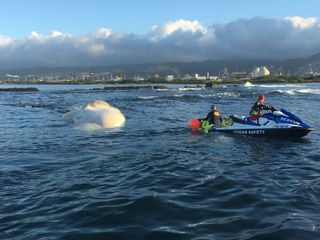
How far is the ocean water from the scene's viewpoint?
861 centimetres

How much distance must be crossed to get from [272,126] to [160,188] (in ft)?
35.8

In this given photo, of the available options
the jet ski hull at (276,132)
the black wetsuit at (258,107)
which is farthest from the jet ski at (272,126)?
the black wetsuit at (258,107)

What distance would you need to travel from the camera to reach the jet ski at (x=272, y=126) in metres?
20.4

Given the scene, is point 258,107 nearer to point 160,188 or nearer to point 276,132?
point 276,132

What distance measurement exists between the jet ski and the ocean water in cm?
60

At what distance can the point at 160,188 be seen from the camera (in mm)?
11633

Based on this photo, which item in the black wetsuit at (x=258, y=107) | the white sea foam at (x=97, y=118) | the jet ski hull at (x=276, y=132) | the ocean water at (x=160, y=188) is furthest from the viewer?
the white sea foam at (x=97, y=118)

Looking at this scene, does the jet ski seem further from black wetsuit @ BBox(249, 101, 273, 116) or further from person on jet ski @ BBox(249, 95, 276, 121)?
black wetsuit @ BBox(249, 101, 273, 116)

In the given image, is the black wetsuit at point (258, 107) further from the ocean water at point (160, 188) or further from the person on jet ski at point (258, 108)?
the ocean water at point (160, 188)

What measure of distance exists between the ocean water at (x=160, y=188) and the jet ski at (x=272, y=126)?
597 mm

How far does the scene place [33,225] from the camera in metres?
8.95

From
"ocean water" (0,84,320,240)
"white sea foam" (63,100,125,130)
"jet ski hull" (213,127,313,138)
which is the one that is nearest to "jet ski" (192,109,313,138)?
"jet ski hull" (213,127,313,138)

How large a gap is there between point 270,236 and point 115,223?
125 inches

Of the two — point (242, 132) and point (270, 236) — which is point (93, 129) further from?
point (270, 236)
